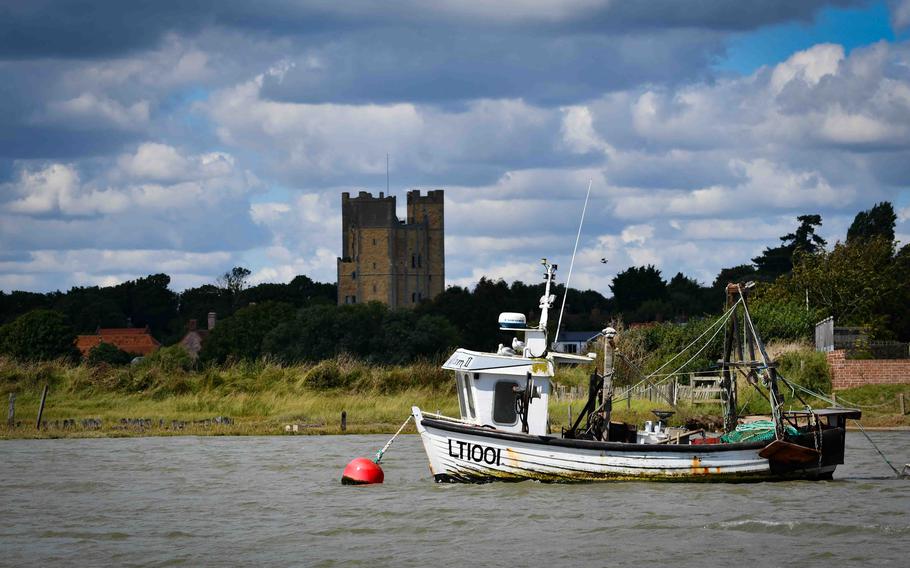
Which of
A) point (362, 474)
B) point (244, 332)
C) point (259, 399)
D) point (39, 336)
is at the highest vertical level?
point (244, 332)

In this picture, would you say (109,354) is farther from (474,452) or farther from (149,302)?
(474,452)

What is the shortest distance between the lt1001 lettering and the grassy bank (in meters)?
15.7

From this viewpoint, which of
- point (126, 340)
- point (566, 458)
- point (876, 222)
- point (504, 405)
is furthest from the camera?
point (126, 340)

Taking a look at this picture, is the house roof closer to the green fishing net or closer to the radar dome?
the green fishing net

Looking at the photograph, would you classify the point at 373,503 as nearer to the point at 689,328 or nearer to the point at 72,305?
the point at 689,328

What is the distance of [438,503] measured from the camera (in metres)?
25.7

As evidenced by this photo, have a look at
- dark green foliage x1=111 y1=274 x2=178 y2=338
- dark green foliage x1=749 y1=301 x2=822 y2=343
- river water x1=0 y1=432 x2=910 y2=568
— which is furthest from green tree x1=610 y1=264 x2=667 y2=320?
river water x1=0 y1=432 x2=910 y2=568

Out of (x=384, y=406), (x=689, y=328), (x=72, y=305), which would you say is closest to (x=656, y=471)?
(x=384, y=406)

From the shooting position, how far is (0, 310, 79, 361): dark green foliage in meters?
121

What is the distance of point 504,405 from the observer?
1095 inches

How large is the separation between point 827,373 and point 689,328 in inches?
561

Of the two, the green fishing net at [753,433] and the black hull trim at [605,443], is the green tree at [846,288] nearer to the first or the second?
the green fishing net at [753,433]

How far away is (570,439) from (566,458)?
0.40 meters

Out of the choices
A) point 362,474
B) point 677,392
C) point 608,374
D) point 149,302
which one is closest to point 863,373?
point 677,392
